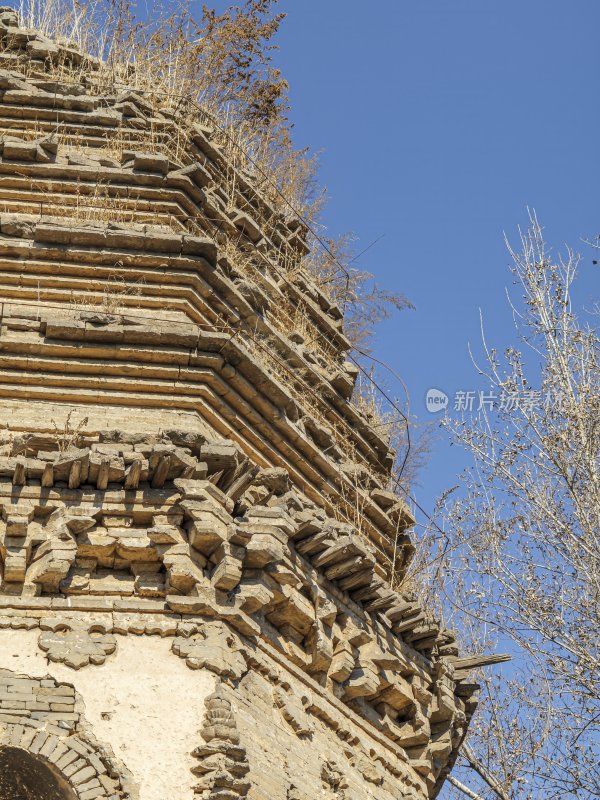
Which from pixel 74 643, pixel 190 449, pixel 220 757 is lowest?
pixel 220 757

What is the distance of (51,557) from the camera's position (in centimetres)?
816

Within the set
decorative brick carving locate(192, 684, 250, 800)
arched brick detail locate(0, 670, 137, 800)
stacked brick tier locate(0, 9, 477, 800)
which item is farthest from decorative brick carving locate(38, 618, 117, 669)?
decorative brick carving locate(192, 684, 250, 800)

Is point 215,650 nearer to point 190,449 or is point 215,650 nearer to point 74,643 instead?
point 74,643

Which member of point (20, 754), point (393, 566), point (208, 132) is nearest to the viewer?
point (20, 754)

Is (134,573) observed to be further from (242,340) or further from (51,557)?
(242,340)

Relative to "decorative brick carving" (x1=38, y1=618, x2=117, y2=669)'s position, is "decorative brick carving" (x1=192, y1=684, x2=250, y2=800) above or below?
below

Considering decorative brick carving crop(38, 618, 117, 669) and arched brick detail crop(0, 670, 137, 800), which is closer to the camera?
arched brick detail crop(0, 670, 137, 800)

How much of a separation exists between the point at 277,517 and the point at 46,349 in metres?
1.94

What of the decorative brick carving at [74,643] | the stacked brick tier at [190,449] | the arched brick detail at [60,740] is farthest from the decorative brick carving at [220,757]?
the decorative brick carving at [74,643]

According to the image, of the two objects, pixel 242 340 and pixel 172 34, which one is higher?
pixel 172 34

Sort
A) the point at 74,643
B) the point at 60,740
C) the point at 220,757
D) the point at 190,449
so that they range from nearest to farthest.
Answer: the point at 60,740, the point at 220,757, the point at 74,643, the point at 190,449

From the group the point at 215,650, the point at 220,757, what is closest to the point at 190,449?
the point at 215,650

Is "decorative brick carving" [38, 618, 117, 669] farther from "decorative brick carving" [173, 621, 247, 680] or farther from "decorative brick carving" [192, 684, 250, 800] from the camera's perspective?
"decorative brick carving" [192, 684, 250, 800]

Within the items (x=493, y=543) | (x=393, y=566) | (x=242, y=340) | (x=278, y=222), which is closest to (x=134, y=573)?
(x=242, y=340)
